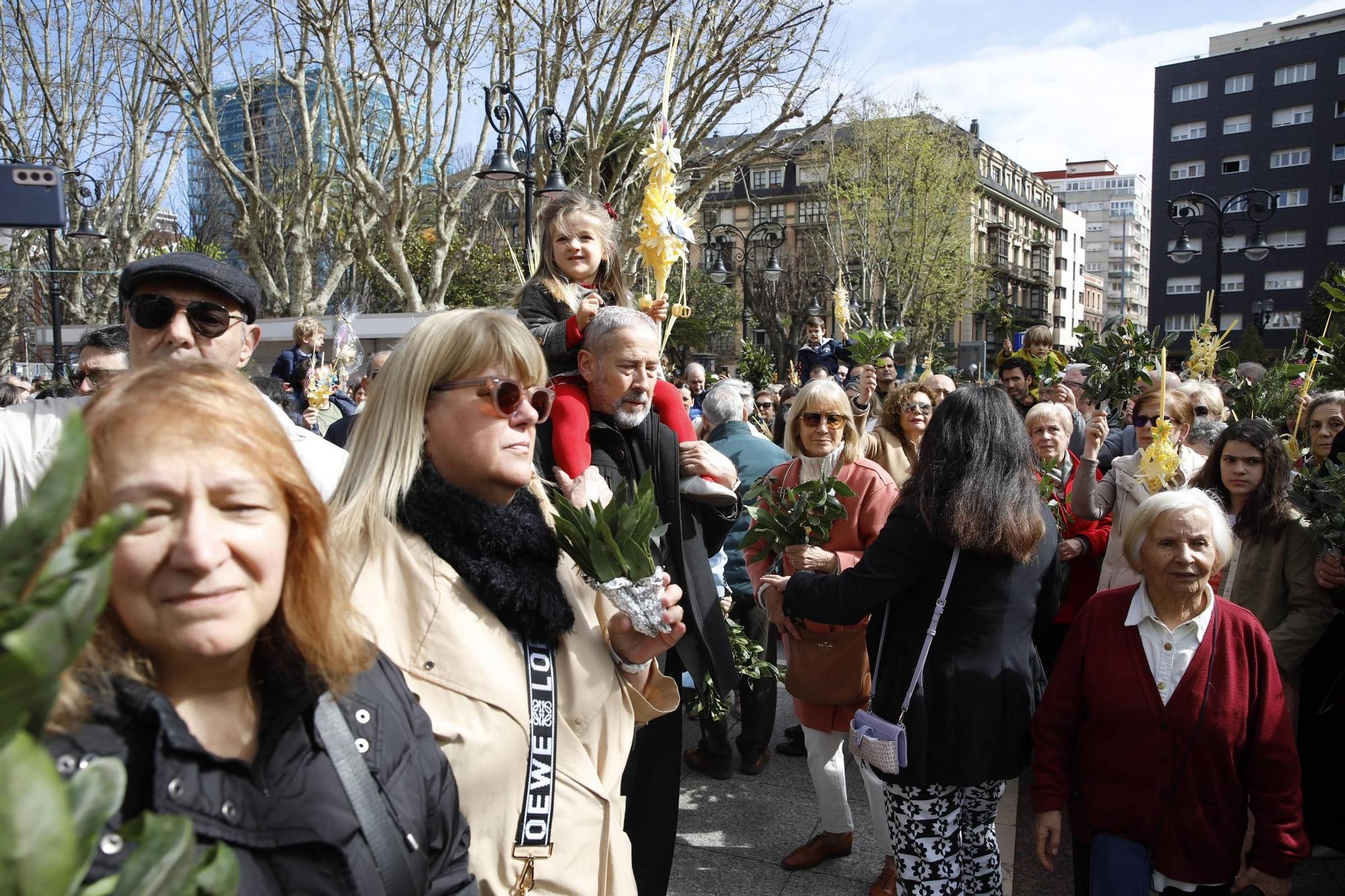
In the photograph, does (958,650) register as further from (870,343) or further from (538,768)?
(870,343)

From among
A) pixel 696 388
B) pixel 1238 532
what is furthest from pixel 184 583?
pixel 696 388

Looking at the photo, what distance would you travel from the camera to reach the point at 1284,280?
58.8m

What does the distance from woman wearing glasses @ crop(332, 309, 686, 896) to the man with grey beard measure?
77cm

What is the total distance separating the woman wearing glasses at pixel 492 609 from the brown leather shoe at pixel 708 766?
9.48 ft

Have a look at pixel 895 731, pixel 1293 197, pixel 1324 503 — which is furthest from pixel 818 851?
pixel 1293 197

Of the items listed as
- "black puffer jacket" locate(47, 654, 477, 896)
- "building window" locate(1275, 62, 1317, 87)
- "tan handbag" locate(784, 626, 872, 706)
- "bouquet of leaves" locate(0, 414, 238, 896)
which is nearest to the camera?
"bouquet of leaves" locate(0, 414, 238, 896)

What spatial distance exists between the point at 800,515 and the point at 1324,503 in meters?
2.13

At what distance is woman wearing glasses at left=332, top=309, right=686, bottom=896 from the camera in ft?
5.49

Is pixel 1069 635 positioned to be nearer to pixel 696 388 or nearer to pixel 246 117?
pixel 696 388

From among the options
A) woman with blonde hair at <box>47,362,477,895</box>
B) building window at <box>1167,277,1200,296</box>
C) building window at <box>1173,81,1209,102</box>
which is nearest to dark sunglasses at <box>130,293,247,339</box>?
woman with blonde hair at <box>47,362,477,895</box>

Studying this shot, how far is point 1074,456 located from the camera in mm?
5152

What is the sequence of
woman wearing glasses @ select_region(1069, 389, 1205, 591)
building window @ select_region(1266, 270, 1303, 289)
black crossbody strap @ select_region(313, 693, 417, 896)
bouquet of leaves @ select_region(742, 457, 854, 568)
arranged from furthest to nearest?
building window @ select_region(1266, 270, 1303, 289) < woman wearing glasses @ select_region(1069, 389, 1205, 591) < bouquet of leaves @ select_region(742, 457, 854, 568) < black crossbody strap @ select_region(313, 693, 417, 896)

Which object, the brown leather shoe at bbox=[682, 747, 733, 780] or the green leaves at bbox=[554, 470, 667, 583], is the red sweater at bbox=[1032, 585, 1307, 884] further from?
the brown leather shoe at bbox=[682, 747, 733, 780]

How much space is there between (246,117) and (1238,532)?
58.4ft
